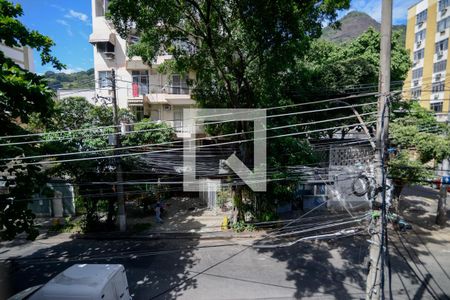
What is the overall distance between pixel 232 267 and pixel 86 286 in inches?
185

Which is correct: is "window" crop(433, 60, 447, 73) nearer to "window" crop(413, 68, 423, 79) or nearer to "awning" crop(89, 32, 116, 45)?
"window" crop(413, 68, 423, 79)

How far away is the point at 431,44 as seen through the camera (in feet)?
89.6

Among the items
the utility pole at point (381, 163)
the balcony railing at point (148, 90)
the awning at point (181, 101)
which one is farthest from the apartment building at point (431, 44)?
the utility pole at point (381, 163)

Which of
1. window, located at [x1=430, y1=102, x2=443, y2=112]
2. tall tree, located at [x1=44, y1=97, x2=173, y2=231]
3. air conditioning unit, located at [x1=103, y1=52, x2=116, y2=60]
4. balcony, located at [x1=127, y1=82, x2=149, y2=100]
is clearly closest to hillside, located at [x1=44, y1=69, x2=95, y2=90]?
tall tree, located at [x1=44, y1=97, x2=173, y2=231]

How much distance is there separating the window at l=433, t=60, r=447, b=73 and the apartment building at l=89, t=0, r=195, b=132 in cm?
2491

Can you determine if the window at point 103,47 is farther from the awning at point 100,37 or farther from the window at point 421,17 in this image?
the window at point 421,17

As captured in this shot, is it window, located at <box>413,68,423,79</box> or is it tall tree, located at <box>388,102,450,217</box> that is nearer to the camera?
tall tree, located at <box>388,102,450,217</box>

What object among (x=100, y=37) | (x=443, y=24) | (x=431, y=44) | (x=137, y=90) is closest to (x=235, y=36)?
(x=137, y=90)

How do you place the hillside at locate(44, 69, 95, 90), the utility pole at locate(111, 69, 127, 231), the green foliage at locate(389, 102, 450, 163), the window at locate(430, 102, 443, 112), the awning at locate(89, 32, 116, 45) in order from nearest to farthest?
the green foliage at locate(389, 102, 450, 163) < the hillside at locate(44, 69, 95, 90) < the utility pole at locate(111, 69, 127, 231) < the awning at locate(89, 32, 116, 45) < the window at locate(430, 102, 443, 112)

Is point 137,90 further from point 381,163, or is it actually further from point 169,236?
point 381,163

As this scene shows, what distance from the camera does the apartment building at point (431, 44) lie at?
2539 cm

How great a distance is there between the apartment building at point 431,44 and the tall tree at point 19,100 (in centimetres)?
2772

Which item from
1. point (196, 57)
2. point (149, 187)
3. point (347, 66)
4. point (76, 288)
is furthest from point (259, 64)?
point (76, 288)

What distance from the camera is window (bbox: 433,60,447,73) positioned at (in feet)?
84.4
